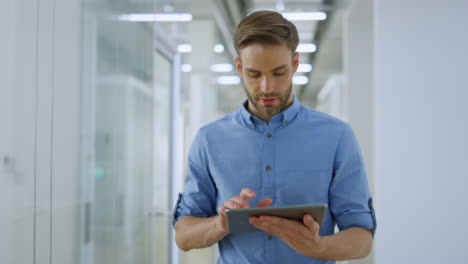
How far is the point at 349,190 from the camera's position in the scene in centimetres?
126

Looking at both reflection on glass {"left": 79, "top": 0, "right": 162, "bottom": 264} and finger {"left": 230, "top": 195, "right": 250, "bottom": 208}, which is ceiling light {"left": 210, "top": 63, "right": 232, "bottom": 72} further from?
finger {"left": 230, "top": 195, "right": 250, "bottom": 208}

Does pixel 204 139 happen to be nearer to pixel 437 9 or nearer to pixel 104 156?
pixel 104 156

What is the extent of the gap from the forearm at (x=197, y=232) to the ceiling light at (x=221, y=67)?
5.02m

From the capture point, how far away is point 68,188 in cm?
152

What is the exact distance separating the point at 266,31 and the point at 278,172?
423 mm

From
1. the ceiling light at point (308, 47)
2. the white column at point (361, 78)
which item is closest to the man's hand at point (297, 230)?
the white column at point (361, 78)

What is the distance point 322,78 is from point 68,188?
8652mm

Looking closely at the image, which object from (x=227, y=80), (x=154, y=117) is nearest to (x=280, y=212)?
(x=154, y=117)

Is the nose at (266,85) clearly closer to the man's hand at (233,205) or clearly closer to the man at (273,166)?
the man at (273,166)

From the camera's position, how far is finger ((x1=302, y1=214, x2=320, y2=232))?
3.35 ft

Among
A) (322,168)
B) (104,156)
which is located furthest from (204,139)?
(104,156)

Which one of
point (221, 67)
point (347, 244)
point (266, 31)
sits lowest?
point (347, 244)

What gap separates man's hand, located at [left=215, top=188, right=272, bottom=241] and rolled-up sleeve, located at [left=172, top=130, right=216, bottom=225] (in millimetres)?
148

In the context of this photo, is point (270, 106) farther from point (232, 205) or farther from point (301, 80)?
point (301, 80)
